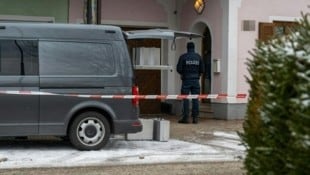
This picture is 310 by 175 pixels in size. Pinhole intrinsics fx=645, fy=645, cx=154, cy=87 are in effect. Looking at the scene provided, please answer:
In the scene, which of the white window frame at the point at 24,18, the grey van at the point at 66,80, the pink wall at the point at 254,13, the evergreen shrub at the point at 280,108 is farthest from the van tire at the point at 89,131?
the white window frame at the point at 24,18

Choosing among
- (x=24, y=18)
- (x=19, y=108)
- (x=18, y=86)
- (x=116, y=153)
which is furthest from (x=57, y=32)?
(x=24, y=18)

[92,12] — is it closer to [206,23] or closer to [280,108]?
[206,23]

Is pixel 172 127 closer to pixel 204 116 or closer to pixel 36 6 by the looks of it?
pixel 204 116

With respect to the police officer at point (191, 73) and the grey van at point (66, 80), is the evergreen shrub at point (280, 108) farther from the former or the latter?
the police officer at point (191, 73)

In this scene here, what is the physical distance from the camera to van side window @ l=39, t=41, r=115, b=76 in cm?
998

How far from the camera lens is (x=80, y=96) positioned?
10.0 meters

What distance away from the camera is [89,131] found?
1020 cm

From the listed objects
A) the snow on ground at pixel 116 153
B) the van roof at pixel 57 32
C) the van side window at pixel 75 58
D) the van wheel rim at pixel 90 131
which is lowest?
the snow on ground at pixel 116 153

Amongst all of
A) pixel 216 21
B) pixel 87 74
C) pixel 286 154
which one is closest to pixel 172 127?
pixel 216 21

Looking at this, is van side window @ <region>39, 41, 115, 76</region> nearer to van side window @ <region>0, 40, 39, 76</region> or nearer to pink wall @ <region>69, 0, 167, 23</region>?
van side window @ <region>0, 40, 39, 76</region>

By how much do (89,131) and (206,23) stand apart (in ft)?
23.7

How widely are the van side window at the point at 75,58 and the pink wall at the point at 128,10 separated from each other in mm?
6734

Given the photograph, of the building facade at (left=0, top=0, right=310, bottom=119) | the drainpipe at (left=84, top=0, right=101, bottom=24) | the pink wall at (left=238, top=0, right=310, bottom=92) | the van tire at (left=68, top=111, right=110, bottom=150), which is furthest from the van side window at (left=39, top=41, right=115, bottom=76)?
the pink wall at (left=238, top=0, right=310, bottom=92)

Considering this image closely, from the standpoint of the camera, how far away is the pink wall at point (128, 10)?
16734mm
